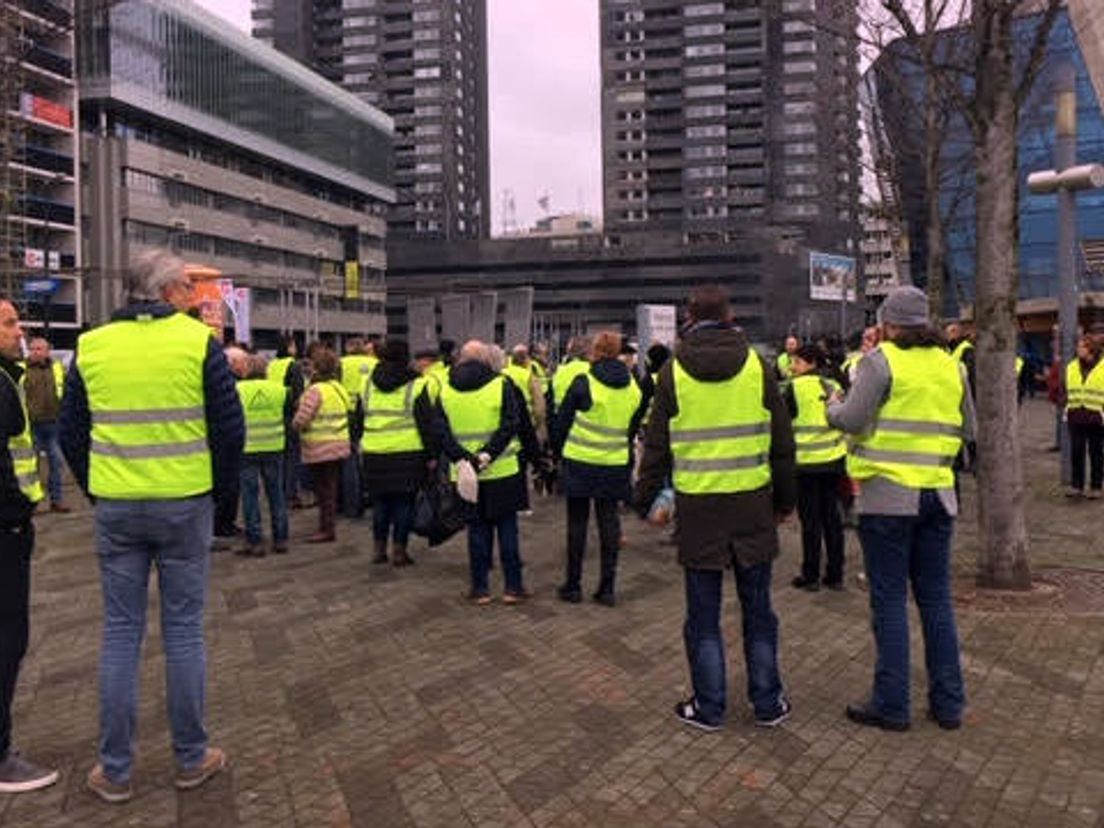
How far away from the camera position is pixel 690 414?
5.16m

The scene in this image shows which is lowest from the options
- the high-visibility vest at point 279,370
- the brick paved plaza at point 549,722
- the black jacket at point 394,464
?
the brick paved plaza at point 549,722

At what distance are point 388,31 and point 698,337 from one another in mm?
170830

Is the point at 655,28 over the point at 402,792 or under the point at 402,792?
over

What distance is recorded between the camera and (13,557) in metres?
4.48

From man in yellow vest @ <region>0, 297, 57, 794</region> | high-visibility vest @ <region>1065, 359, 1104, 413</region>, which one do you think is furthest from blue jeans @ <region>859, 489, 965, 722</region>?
high-visibility vest @ <region>1065, 359, 1104, 413</region>

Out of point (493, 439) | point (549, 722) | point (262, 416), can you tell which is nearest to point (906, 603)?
point (549, 722)

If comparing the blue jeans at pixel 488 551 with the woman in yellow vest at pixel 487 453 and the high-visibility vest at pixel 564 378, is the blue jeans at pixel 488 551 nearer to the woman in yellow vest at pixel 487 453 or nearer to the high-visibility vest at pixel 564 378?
the woman in yellow vest at pixel 487 453

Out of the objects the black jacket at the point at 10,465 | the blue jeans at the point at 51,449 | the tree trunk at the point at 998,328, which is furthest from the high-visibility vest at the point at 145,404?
the blue jeans at the point at 51,449

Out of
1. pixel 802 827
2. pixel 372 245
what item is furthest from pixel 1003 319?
pixel 372 245

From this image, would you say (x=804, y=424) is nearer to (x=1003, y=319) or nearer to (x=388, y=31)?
(x=1003, y=319)

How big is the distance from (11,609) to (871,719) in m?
3.76

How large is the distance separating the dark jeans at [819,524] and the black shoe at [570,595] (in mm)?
1683

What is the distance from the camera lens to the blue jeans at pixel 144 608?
14.2 feet

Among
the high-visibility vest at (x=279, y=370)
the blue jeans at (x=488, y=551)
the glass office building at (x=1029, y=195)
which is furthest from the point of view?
the glass office building at (x=1029, y=195)
